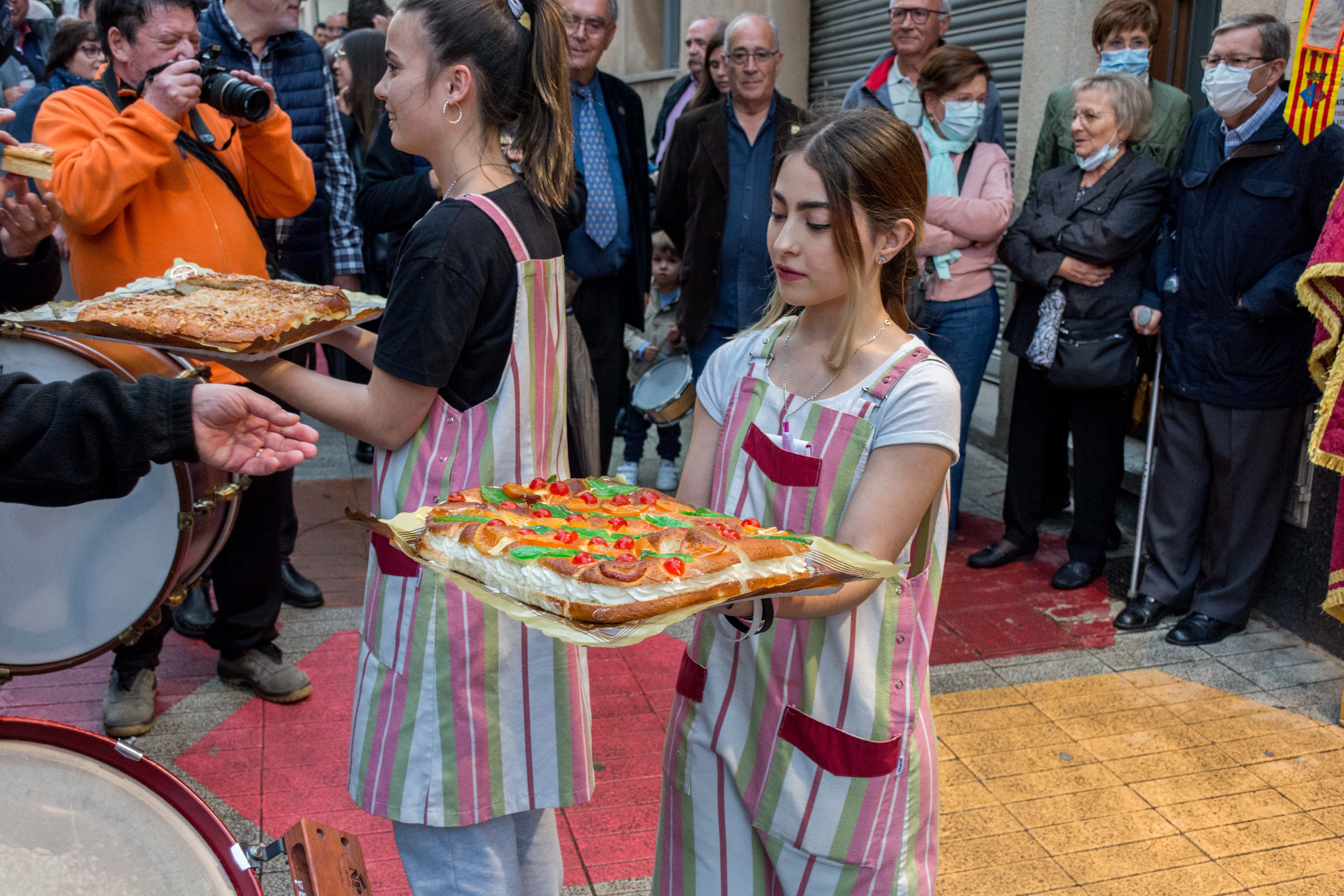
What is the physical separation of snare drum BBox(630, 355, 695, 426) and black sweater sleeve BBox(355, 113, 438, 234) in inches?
52.4

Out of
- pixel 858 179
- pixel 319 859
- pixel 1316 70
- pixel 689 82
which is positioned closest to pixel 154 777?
pixel 319 859

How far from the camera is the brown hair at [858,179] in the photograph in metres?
2.00

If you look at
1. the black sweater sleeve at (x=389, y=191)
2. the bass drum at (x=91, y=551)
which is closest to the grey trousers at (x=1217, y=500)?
the black sweater sleeve at (x=389, y=191)

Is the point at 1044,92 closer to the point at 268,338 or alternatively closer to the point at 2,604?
the point at 268,338

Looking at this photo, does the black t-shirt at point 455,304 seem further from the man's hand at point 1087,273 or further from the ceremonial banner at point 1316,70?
the man's hand at point 1087,273

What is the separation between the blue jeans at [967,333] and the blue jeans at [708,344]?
36.4 inches

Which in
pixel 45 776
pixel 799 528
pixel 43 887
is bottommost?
pixel 43 887

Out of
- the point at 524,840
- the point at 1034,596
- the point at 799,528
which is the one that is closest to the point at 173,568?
the point at 524,840

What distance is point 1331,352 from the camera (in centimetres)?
384

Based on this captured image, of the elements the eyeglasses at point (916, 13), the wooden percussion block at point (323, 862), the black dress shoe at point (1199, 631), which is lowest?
the black dress shoe at point (1199, 631)

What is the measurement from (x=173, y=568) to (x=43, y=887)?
120 centimetres

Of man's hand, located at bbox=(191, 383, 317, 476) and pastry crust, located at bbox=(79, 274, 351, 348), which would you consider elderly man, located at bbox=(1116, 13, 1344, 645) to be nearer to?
pastry crust, located at bbox=(79, 274, 351, 348)

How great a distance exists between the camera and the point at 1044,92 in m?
6.31

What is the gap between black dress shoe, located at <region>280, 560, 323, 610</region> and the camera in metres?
4.79
